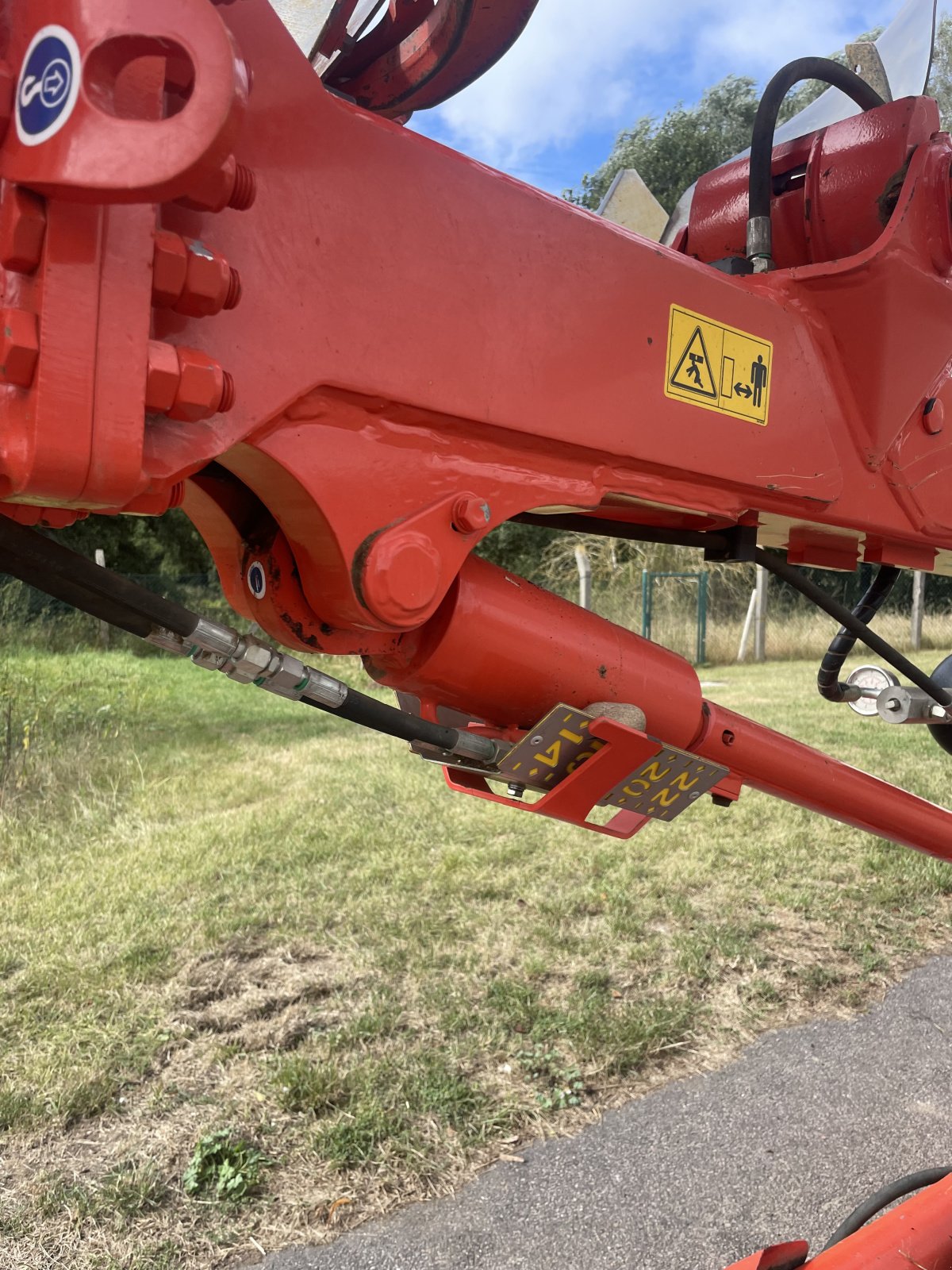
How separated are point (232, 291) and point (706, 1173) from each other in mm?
2342

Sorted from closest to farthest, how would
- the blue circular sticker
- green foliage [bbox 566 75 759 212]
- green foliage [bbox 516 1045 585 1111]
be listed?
1. the blue circular sticker
2. green foliage [bbox 516 1045 585 1111]
3. green foliage [bbox 566 75 759 212]

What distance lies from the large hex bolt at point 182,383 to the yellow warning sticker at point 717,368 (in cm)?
66

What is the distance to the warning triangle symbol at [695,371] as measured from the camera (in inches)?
48.2

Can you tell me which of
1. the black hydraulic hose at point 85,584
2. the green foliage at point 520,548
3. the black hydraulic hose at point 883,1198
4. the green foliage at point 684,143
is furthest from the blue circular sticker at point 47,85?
the green foliage at point 520,548

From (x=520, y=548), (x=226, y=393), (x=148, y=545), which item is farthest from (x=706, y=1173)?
(x=148, y=545)

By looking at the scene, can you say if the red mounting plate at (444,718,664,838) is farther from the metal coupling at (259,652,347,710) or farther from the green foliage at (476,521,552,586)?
the green foliage at (476,521,552,586)

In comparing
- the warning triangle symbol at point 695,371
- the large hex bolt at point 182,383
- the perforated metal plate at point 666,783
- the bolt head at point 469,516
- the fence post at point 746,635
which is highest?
the warning triangle symbol at point 695,371

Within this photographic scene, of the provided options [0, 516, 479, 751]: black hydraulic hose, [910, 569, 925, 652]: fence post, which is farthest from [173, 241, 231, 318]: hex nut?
[910, 569, 925, 652]: fence post

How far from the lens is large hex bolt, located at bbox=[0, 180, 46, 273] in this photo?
2.30 ft

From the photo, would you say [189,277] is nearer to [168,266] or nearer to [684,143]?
[168,266]

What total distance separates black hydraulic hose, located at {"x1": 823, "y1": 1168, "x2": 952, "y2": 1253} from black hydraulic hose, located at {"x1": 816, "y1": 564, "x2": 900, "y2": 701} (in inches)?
37.9

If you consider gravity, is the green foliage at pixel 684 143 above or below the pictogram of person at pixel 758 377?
above

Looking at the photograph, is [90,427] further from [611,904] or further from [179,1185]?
[611,904]

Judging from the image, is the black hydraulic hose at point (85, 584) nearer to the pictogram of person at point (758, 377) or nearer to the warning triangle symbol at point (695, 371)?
the warning triangle symbol at point (695, 371)
